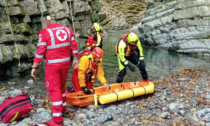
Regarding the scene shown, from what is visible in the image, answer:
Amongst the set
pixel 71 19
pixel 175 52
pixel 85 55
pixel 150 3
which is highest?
pixel 150 3

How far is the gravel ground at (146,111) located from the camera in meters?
5.14

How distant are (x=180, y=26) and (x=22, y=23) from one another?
13429 mm

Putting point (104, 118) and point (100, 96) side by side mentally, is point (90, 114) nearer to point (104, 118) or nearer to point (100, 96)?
point (104, 118)

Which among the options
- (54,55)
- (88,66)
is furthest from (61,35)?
(88,66)

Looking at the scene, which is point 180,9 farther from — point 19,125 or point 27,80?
point 19,125

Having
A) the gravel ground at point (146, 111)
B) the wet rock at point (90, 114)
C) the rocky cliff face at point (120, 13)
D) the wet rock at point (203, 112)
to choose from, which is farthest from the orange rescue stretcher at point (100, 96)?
the rocky cliff face at point (120, 13)

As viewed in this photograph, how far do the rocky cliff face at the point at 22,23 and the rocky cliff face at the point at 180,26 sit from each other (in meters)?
9.59

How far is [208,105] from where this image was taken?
571 centimetres

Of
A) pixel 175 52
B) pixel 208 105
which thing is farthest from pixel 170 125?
pixel 175 52

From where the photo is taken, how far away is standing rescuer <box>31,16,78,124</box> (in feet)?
15.6

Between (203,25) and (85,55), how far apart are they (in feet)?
44.2

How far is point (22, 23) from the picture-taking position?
11.2 m

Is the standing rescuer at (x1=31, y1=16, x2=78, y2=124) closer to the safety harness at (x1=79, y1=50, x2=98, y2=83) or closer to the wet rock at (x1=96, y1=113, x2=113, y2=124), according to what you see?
the wet rock at (x1=96, y1=113, x2=113, y2=124)

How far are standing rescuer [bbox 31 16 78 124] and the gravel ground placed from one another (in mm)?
721
